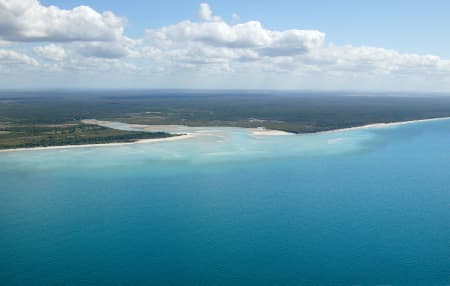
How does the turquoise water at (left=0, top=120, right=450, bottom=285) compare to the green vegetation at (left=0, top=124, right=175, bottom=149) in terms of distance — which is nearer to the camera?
the turquoise water at (left=0, top=120, right=450, bottom=285)

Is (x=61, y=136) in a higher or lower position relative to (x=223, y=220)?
higher

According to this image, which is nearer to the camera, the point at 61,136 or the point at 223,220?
the point at 223,220

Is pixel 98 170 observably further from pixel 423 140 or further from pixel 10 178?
pixel 423 140

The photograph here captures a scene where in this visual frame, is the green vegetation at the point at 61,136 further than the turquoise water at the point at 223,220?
Yes

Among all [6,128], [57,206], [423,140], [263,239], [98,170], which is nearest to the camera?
[263,239]

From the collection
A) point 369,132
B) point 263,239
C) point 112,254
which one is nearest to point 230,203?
point 263,239

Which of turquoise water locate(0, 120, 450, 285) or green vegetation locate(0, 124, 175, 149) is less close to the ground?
green vegetation locate(0, 124, 175, 149)

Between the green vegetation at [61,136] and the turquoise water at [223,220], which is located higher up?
the green vegetation at [61,136]

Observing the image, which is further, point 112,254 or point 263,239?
point 263,239
